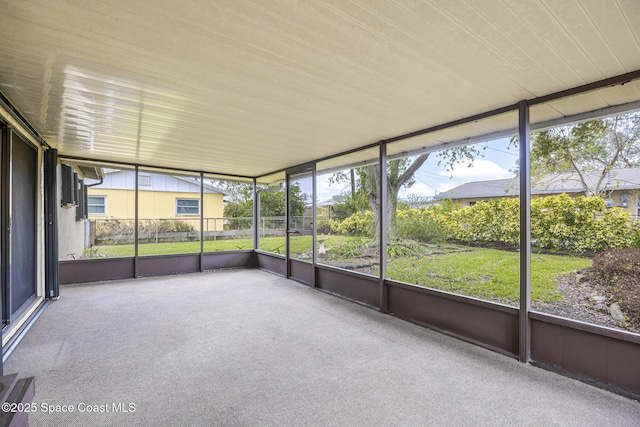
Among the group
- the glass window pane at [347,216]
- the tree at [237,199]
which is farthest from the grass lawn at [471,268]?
the tree at [237,199]

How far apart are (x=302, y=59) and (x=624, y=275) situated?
12.4 ft

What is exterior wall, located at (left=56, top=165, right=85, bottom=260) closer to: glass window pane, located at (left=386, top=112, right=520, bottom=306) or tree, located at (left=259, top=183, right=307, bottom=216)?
tree, located at (left=259, top=183, right=307, bottom=216)

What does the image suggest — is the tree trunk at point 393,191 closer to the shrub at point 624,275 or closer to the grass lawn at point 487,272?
the grass lawn at point 487,272

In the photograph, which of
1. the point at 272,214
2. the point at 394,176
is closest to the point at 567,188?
the point at 394,176

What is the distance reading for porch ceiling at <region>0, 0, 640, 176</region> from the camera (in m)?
1.59

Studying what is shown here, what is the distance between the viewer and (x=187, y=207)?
7.41m

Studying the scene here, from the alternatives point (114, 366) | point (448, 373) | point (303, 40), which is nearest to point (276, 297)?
point (114, 366)

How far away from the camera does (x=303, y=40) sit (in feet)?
6.06

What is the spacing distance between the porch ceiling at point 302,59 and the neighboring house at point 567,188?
0.75 meters

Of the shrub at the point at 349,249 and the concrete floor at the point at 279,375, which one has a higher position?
the shrub at the point at 349,249

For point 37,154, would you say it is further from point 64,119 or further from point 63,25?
point 63,25

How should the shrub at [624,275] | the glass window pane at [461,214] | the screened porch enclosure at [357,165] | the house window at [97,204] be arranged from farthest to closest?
the house window at [97,204]
the glass window pane at [461,214]
the shrub at [624,275]
the screened porch enclosure at [357,165]

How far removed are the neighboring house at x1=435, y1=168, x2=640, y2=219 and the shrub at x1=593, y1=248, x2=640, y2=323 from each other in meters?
0.45

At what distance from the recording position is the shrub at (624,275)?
296 cm
